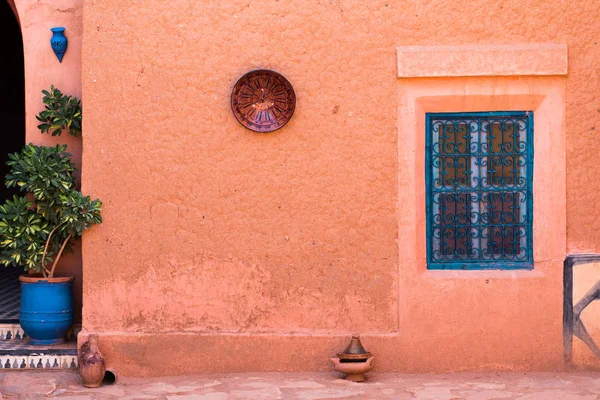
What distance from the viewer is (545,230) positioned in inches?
213

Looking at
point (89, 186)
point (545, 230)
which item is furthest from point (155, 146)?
point (545, 230)

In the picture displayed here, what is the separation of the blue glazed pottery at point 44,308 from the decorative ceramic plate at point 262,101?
5.89 ft

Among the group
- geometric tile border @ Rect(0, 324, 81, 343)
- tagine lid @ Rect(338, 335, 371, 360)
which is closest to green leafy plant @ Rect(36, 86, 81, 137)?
geometric tile border @ Rect(0, 324, 81, 343)

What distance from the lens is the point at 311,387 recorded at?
5.06m

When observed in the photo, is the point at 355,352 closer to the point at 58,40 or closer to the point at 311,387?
the point at 311,387

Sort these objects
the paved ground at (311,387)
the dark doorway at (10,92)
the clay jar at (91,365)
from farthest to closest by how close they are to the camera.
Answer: the dark doorway at (10,92) < the clay jar at (91,365) < the paved ground at (311,387)

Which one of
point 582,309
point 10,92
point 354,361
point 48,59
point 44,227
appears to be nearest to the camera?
point 354,361

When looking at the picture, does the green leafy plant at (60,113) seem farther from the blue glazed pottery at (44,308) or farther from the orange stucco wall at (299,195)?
the blue glazed pottery at (44,308)

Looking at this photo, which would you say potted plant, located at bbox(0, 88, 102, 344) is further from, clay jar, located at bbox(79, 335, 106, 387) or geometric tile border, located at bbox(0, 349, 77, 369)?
clay jar, located at bbox(79, 335, 106, 387)

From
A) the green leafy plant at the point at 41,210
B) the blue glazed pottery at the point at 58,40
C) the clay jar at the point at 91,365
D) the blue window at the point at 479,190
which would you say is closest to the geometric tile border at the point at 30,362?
the clay jar at the point at 91,365

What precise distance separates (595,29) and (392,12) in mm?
1412

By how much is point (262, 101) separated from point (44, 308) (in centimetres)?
215

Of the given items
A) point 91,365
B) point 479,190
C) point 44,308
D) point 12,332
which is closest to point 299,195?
point 479,190

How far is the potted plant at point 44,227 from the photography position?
5355 mm
